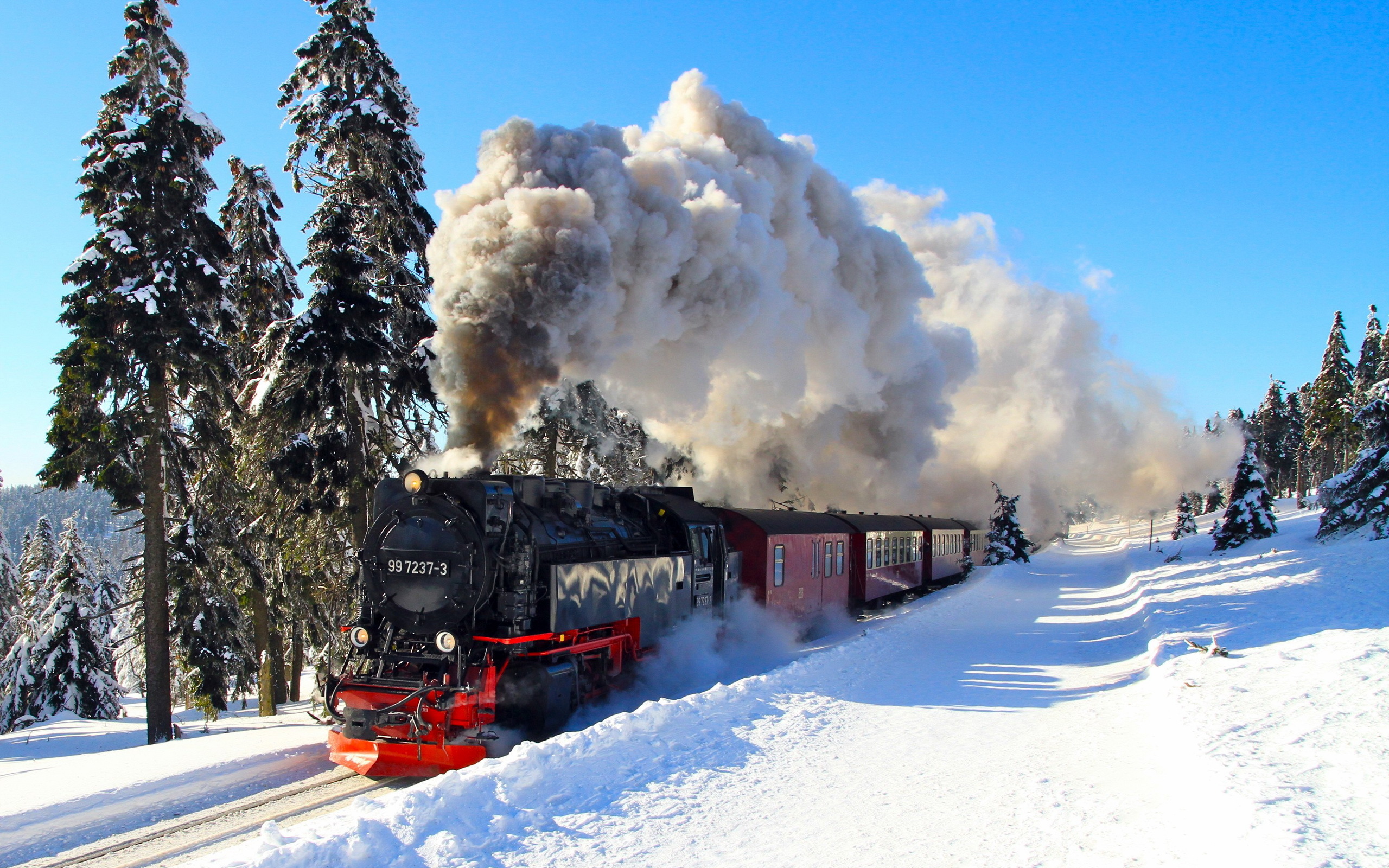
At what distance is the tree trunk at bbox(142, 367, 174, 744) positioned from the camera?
12727mm

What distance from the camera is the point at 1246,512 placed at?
1168 inches

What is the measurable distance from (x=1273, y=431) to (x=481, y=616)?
6605cm

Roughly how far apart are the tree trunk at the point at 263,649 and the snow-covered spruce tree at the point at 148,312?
3347mm

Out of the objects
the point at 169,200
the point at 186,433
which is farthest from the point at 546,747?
the point at 169,200

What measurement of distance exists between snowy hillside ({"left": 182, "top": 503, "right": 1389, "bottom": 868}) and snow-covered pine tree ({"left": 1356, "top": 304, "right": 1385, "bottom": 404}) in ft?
133

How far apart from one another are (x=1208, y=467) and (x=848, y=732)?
31.7 meters

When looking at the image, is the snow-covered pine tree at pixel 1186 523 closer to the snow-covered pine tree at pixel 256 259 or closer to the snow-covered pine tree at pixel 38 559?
the snow-covered pine tree at pixel 256 259

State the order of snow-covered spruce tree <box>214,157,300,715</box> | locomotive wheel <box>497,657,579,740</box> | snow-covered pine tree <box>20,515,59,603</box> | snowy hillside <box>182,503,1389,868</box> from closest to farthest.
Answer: snowy hillside <box>182,503,1389,868</box> < locomotive wheel <box>497,657,579,740</box> < snow-covered spruce tree <box>214,157,300,715</box> < snow-covered pine tree <box>20,515,59,603</box>

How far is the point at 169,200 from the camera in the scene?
1275cm

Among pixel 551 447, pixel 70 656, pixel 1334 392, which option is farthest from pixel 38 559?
pixel 1334 392

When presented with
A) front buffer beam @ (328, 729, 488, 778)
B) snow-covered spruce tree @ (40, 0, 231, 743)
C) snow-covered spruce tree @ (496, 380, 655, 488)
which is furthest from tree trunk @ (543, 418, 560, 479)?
front buffer beam @ (328, 729, 488, 778)

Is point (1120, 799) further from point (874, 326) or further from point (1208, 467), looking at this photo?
point (1208, 467)

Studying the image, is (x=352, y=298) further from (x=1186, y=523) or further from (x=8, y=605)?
(x=1186, y=523)

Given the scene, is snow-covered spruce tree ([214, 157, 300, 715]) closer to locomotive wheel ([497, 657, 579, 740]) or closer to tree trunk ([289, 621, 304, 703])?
tree trunk ([289, 621, 304, 703])
